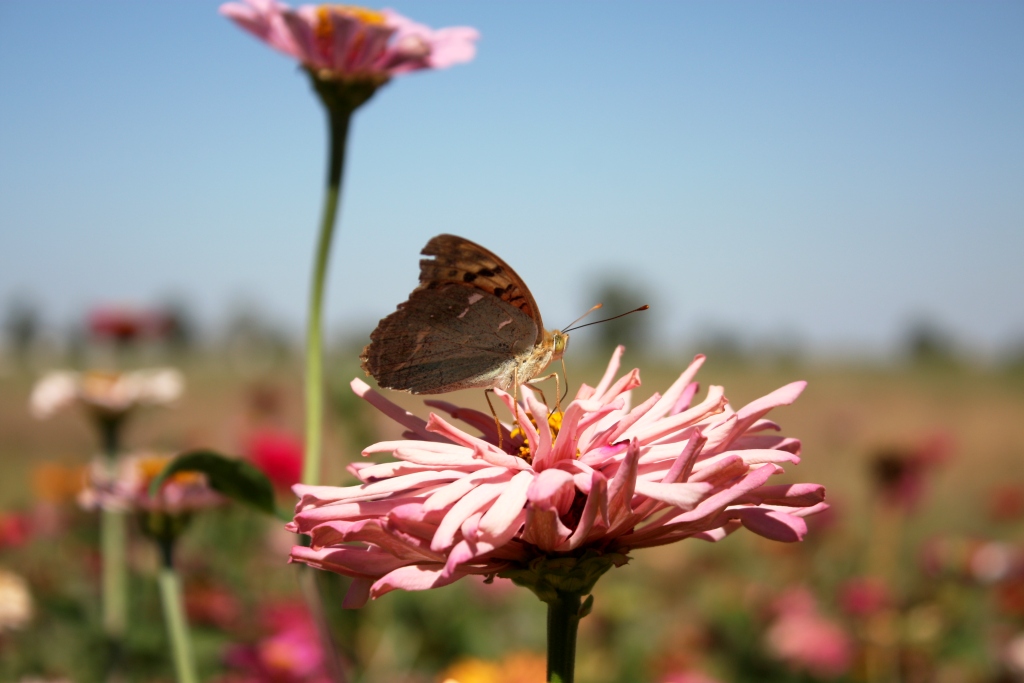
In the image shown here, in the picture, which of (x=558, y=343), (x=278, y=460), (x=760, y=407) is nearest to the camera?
(x=760, y=407)

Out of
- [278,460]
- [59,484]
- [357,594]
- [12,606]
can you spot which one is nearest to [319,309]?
[357,594]

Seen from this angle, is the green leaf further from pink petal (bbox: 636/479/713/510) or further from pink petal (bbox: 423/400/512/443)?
pink petal (bbox: 636/479/713/510)

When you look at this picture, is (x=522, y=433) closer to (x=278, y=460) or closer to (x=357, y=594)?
(x=357, y=594)

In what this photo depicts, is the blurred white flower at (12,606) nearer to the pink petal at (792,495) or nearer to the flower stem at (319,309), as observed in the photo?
the flower stem at (319,309)

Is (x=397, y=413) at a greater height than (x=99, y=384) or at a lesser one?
greater

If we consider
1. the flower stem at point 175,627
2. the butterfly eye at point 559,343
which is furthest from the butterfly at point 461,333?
the flower stem at point 175,627

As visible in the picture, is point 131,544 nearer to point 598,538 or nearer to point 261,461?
point 261,461

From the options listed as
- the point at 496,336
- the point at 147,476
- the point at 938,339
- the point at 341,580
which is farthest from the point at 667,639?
the point at 938,339
